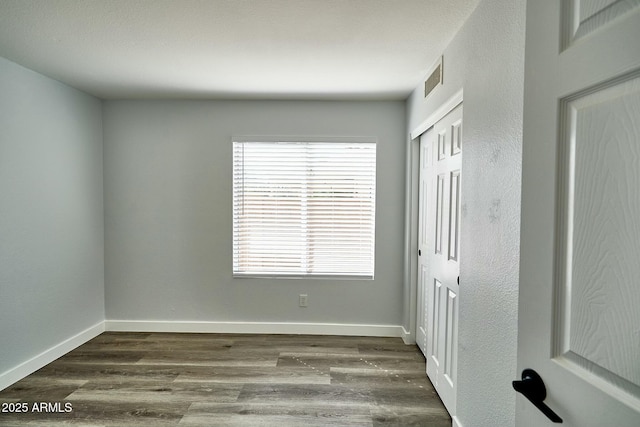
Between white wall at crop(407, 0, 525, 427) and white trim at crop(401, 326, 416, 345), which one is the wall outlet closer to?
white trim at crop(401, 326, 416, 345)

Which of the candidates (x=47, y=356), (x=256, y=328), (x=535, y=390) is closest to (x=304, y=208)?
(x=256, y=328)

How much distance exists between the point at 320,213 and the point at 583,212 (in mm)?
2985

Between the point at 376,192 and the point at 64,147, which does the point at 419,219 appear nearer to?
the point at 376,192

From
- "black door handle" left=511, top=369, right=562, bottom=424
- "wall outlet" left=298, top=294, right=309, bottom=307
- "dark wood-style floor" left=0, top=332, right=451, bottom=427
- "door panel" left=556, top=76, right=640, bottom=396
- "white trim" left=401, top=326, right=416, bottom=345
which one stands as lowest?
"dark wood-style floor" left=0, top=332, right=451, bottom=427

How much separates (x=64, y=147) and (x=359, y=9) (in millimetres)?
2834

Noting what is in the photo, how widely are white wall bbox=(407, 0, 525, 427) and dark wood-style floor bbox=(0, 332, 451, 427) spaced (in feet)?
2.15

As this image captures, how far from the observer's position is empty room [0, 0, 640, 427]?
67 cm

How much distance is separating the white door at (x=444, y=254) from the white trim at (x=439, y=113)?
1.5 inches

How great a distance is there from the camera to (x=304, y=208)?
359cm

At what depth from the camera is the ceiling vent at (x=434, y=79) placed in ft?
7.77

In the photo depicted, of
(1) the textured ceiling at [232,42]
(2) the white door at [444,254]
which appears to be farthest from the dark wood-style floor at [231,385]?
(1) the textured ceiling at [232,42]

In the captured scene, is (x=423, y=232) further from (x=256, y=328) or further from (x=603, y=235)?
(x=603, y=235)

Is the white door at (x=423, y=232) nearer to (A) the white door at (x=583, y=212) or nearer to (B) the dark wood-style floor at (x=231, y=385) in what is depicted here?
(B) the dark wood-style floor at (x=231, y=385)

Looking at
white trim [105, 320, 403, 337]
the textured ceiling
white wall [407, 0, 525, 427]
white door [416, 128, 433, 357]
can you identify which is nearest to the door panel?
white wall [407, 0, 525, 427]
